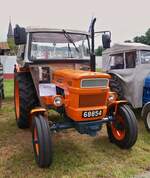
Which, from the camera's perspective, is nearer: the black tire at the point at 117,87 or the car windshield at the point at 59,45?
the car windshield at the point at 59,45

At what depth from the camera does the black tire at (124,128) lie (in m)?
4.70

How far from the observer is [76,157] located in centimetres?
451

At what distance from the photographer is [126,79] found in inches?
275

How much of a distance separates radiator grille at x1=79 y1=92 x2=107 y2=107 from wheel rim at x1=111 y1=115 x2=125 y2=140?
67cm

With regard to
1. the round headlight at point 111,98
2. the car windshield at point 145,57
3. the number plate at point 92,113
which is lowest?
the number plate at point 92,113

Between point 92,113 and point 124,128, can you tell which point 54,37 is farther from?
point 124,128

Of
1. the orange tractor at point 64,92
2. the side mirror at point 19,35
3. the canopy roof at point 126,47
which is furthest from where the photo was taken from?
the canopy roof at point 126,47

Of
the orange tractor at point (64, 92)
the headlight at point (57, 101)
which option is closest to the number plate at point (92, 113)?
the orange tractor at point (64, 92)

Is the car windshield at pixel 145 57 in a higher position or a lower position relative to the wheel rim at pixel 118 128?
higher

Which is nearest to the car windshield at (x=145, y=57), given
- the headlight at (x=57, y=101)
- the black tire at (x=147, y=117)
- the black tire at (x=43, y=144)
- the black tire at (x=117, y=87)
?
the black tire at (x=117, y=87)

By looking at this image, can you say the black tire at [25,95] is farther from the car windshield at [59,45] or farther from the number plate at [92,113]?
the number plate at [92,113]

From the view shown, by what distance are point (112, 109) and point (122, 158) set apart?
881 millimetres

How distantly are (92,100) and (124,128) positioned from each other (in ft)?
2.96

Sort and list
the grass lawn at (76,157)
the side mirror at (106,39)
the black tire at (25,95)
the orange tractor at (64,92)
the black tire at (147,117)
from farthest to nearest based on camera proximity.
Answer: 1. the black tire at (147,117)
2. the side mirror at (106,39)
3. the black tire at (25,95)
4. the orange tractor at (64,92)
5. the grass lawn at (76,157)
